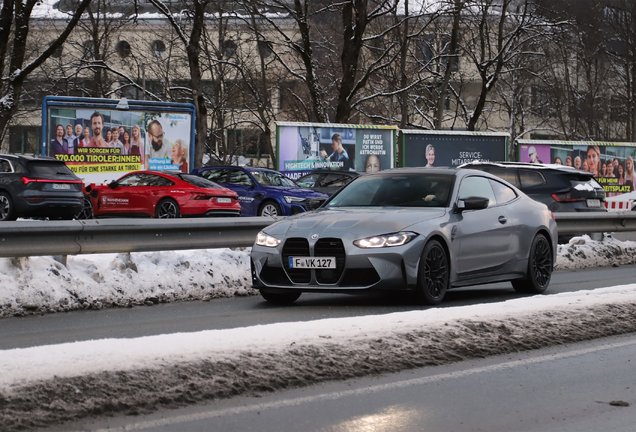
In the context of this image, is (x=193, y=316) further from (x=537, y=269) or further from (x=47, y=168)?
(x=47, y=168)

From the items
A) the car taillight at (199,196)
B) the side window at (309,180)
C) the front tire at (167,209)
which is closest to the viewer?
the car taillight at (199,196)

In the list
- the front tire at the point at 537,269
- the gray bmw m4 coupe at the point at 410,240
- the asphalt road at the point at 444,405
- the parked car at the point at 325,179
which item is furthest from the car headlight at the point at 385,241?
the parked car at the point at 325,179

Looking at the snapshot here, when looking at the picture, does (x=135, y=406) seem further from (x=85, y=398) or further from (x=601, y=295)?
(x=601, y=295)

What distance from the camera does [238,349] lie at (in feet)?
18.1

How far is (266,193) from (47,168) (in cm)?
550

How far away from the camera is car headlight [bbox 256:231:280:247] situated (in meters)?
9.12

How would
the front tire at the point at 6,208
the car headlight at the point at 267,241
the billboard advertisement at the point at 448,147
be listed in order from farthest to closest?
the billboard advertisement at the point at 448,147, the front tire at the point at 6,208, the car headlight at the point at 267,241

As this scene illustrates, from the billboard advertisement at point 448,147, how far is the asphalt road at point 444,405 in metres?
25.1

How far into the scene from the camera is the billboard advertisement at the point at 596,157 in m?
33.1

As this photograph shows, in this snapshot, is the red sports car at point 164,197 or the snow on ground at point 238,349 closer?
→ the snow on ground at point 238,349

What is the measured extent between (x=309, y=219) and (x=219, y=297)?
179cm

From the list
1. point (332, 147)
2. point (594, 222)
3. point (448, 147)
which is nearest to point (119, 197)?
point (332, 147)

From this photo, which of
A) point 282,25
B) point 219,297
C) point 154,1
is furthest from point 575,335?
point 282,25

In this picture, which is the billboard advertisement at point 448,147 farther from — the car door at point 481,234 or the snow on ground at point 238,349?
the snow on ground at point 238,349
